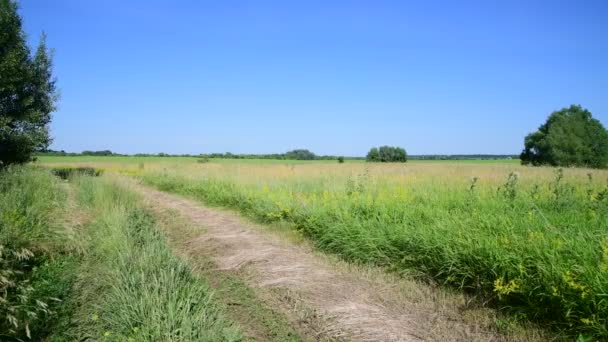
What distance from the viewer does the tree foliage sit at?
70500 mm

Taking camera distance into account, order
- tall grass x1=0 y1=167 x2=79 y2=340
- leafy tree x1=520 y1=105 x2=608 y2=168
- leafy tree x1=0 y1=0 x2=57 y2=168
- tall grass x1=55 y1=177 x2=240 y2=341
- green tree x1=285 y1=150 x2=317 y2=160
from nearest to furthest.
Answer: tall grass x1=55 y1=177 x2=240 y2=341
tall grass x1=0 y1=167 x2=79 y2=340
leafy tree x1=0 y1=0 x2=57 y2=168
leafy tree x1=520 y1=105 x2=608 y2=168
green tree x1=285 y1=150 x2=317 y2=160

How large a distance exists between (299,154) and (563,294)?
85696 millimetres

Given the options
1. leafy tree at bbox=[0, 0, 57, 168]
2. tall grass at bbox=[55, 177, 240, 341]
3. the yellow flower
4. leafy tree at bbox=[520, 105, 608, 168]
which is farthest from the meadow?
leafy tree at bbox=[520, 105, 608, 168]

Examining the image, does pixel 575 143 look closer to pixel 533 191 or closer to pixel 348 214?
pixel 533 191

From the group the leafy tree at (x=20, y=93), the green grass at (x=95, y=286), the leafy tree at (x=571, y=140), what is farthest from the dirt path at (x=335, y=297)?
the leafy tree at (x=571, y=140)

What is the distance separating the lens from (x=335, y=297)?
4.11 metres

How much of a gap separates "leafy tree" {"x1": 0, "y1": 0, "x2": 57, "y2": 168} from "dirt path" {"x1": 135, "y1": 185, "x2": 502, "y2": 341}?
15101 millimetres

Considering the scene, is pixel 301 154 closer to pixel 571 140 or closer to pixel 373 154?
pixel 373 154

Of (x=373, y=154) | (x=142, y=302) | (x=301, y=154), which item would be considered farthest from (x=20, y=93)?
(x=301, y=154)

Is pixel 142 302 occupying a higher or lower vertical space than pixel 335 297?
higher

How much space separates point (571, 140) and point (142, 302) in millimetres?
52998

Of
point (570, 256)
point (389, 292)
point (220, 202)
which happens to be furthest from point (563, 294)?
point (220, 202)

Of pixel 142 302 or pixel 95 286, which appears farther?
pixel 95 286

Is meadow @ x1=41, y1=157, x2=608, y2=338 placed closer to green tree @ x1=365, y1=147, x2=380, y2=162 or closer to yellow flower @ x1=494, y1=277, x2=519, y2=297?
yellow flower @ x1=494, y1=277, x2=519, y2=297
